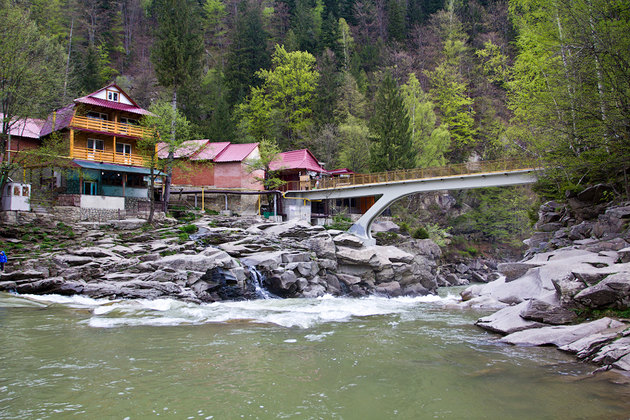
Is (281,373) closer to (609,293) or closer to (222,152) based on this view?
(609,293)

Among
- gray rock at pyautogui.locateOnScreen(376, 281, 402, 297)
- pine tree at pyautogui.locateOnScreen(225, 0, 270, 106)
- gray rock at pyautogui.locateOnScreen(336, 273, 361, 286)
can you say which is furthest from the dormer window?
gray rock at pyautogui.locateOnScreen(376, 281, 402, 297)

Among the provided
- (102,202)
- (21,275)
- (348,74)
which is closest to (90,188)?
(102,202)

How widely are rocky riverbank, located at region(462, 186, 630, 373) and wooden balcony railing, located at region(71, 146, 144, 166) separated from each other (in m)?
27.8

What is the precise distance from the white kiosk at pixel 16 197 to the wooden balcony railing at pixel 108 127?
805 centimetres

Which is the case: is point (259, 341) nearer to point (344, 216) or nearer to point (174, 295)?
point (174, 295)

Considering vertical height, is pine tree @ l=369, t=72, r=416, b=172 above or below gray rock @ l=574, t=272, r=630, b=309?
above

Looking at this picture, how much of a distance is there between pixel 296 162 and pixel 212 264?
77.2 feet

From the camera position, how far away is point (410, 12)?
74.8 meters

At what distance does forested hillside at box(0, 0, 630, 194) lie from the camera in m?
19.9

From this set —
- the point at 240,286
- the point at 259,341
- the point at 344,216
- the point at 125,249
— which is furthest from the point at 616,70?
the point at 344,216

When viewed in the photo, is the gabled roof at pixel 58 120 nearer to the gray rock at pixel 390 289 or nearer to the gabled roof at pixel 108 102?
the gabled roof at pixel 108 102

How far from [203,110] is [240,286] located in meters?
34.2

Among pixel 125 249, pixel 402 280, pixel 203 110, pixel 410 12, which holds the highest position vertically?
pixel 410 12

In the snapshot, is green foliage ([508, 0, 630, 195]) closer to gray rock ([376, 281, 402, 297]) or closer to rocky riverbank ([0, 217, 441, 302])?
gray rock ([376, 281, 402, 297])
